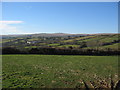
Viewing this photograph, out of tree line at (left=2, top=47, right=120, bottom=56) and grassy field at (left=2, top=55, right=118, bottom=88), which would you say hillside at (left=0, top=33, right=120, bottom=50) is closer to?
tree line at (left=2, top=47, right=120, bottom=56)

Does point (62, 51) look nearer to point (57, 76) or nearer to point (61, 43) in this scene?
point (61, 43)

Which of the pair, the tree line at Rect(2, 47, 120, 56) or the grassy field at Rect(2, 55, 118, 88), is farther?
the tree line at Rect(2, 47, 120, 56)

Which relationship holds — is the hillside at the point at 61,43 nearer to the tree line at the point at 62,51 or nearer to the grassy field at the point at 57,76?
the tree line at the point at 62,51

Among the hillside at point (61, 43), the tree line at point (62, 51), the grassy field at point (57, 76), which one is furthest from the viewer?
the hillside at point (61, 43)

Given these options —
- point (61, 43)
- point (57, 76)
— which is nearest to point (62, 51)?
point (61, 43)

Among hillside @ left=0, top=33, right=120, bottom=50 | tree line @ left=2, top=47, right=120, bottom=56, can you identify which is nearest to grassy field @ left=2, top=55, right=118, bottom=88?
tree line @ left=2, top=47, right=120, bottom=56

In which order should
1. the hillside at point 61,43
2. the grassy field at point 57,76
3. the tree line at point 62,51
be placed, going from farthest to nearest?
the hillside at point 61,43 < the tree line at point 62,51 < the grassy field at point 57,76

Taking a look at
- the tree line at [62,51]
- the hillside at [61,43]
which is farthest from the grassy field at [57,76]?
the hillside at [61,43]

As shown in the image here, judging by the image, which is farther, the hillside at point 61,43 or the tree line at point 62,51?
the hillside at point 61,43

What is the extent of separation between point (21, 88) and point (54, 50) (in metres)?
14.1

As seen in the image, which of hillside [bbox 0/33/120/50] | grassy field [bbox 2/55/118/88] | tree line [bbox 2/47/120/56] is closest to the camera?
grassy field [bbox 2/55/118/88]

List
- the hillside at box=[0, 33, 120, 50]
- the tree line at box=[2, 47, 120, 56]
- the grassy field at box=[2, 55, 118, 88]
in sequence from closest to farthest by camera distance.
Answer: the grassy field at box=[2, 55, 118, 88], the tree line at box=[2, 47, 120, 56], the hillside at box=[0, 33, 120, 50]

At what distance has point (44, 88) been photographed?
461 cm

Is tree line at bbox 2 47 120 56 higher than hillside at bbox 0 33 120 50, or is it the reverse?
hillside at bbox 0 33 120 50
